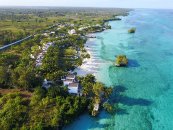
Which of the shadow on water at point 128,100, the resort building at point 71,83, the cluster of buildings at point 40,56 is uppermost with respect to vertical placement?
the resort building at point 71,83

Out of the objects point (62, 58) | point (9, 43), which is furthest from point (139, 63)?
point (9, 43)

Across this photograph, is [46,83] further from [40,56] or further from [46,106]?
[40,56]

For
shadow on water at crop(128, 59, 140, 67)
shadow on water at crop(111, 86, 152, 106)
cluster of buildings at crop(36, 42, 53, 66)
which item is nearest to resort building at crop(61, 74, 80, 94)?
shadow on water at crop(111, 86, 152, 106)

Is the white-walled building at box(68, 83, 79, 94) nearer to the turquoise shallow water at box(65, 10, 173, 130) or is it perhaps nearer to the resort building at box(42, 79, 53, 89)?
the resort building at box(42, 79, 53, 89)

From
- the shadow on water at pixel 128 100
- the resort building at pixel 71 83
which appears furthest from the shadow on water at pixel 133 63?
the resort building at pixel 71 83

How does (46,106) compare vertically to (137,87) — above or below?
above

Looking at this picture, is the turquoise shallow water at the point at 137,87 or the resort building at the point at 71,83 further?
the resort building at the point at 71,83

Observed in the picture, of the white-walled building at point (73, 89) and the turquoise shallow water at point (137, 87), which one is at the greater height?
the white-walled building at point (73, 89)

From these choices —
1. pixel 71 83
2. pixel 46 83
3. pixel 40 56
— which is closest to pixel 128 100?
pixel 71 83

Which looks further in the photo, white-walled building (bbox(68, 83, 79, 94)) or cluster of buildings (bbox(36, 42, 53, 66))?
cluster of buildings (bbox(36, 42, 53, 66))

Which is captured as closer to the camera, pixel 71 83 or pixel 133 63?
pixel 71 83

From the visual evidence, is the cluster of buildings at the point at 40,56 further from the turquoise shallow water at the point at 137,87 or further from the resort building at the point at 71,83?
the turquoise shallow water at the point at 137,87
